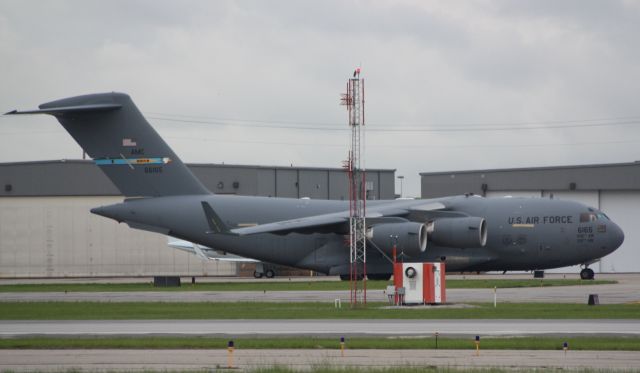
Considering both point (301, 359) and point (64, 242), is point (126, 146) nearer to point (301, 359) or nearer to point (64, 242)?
point (64, 242)

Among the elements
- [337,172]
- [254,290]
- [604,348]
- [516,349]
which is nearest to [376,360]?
[516,349]

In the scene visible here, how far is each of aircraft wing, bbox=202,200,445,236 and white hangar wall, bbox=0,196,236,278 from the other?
80.2 feet

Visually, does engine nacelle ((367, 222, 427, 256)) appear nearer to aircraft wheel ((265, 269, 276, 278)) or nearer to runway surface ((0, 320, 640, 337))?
runway surface ((0, 320, 640, 337))

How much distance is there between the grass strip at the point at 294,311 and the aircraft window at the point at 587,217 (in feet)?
49.9

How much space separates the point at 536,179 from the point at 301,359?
171 ft

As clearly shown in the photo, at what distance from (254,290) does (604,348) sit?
23427mm

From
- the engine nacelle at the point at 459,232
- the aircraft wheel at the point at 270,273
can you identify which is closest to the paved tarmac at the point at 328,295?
the engine nacelle at the point at 459,232

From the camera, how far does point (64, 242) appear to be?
220ft

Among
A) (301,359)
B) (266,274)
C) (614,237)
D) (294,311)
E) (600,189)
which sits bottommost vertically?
(266,274)

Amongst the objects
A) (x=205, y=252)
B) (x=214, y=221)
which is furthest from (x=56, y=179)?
(x=214, y=221)

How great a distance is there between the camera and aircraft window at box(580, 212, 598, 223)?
43969 millimetres

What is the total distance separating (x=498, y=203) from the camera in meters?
44.4

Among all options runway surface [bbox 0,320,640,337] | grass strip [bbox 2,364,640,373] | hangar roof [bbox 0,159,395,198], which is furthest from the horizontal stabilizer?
grass strip [bbox 2,364,640,373]

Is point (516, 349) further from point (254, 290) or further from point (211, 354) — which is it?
point (254, 290)
